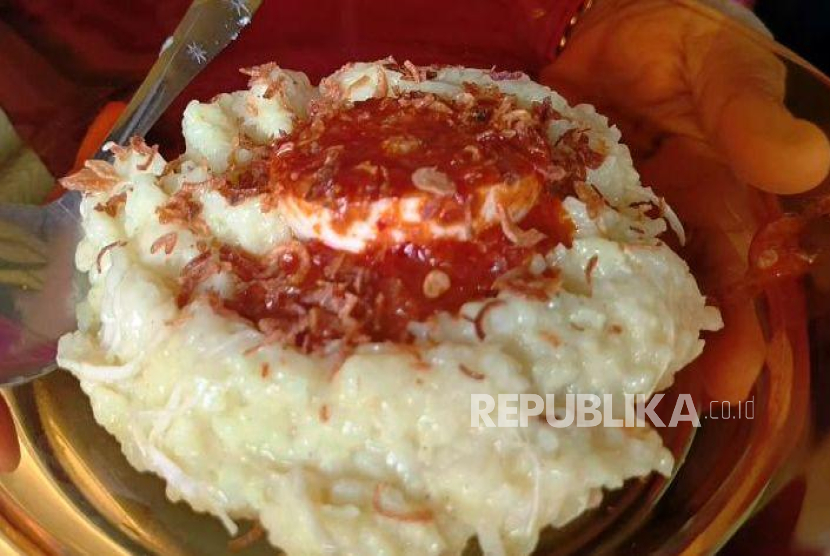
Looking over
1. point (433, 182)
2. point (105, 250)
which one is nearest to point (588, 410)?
point (433, 182)

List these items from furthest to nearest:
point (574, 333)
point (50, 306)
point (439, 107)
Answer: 1. point (50, 306)
2. point (439, 107)
3. point (574, 333)

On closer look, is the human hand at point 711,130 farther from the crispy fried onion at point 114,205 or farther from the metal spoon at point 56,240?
the crispy fried onion at point 114,205

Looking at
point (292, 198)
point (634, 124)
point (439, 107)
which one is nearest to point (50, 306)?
point (292, 198)

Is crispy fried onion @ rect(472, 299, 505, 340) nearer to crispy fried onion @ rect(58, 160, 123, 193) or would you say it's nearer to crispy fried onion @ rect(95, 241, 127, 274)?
crispy fried onion @ rect(95, 241, 127, 274)

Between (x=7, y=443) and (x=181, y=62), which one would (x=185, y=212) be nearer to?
Answer: (x=7, y=443)

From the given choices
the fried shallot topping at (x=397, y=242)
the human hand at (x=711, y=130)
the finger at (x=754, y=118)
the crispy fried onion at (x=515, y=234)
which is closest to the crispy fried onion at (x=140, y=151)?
the fried shallot topping at (x=397, y=242)

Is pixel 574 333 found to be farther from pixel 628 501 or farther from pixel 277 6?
pixel 277 6
